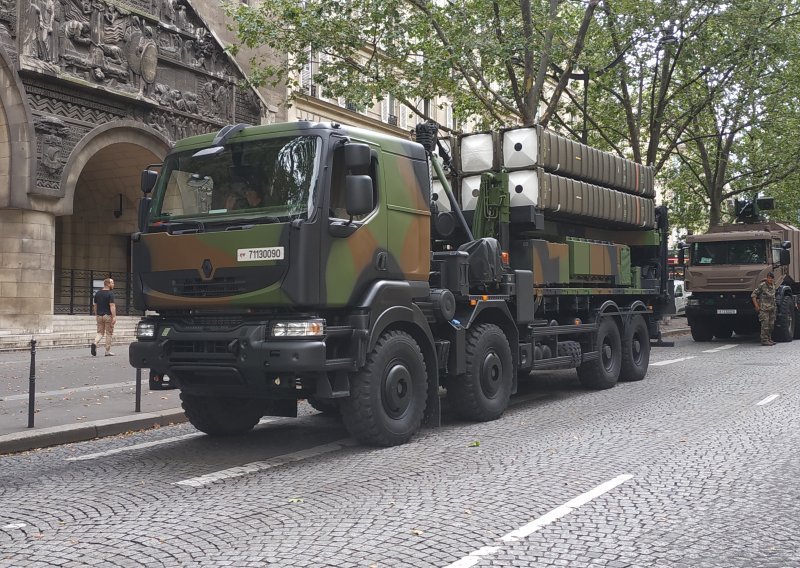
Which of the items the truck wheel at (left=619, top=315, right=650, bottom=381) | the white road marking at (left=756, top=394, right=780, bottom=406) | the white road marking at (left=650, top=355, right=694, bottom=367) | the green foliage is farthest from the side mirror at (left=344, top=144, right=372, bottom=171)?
the green foliage

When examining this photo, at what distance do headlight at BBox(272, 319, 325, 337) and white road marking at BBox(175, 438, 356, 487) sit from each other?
1.12 m

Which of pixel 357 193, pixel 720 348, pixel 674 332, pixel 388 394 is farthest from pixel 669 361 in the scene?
pixel 357 193

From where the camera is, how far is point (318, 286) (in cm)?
703

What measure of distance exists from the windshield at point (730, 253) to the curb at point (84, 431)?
57.3 feet

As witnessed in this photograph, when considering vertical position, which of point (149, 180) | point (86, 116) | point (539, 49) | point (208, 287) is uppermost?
point (539, 49)

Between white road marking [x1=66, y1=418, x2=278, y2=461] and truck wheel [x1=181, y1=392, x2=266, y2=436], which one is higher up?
truck wheel [x1=181, y1=392, x2=266, y2=436]

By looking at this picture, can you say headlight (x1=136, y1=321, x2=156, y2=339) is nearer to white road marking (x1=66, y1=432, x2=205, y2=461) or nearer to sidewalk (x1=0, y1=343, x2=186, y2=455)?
white road marking (x1=66, y1=432, x2=205, y2=461)

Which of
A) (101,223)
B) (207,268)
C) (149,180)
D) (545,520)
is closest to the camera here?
(545,520)

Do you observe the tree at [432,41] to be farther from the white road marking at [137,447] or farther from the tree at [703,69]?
the white road marking at [137,447]

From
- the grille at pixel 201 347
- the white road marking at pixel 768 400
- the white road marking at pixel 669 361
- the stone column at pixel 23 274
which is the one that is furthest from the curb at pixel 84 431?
the stone column at pixel 23 274

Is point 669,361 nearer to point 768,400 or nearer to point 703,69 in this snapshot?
point 768,400

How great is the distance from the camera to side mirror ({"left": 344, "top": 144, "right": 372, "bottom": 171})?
7164 mm

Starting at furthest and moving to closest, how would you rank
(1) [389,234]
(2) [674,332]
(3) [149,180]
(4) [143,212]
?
1. (2) [674,332]
2. (3) [149,180]
3. (4) [143,212]
4. (1) [389,234]

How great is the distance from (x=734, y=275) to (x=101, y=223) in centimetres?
1904
